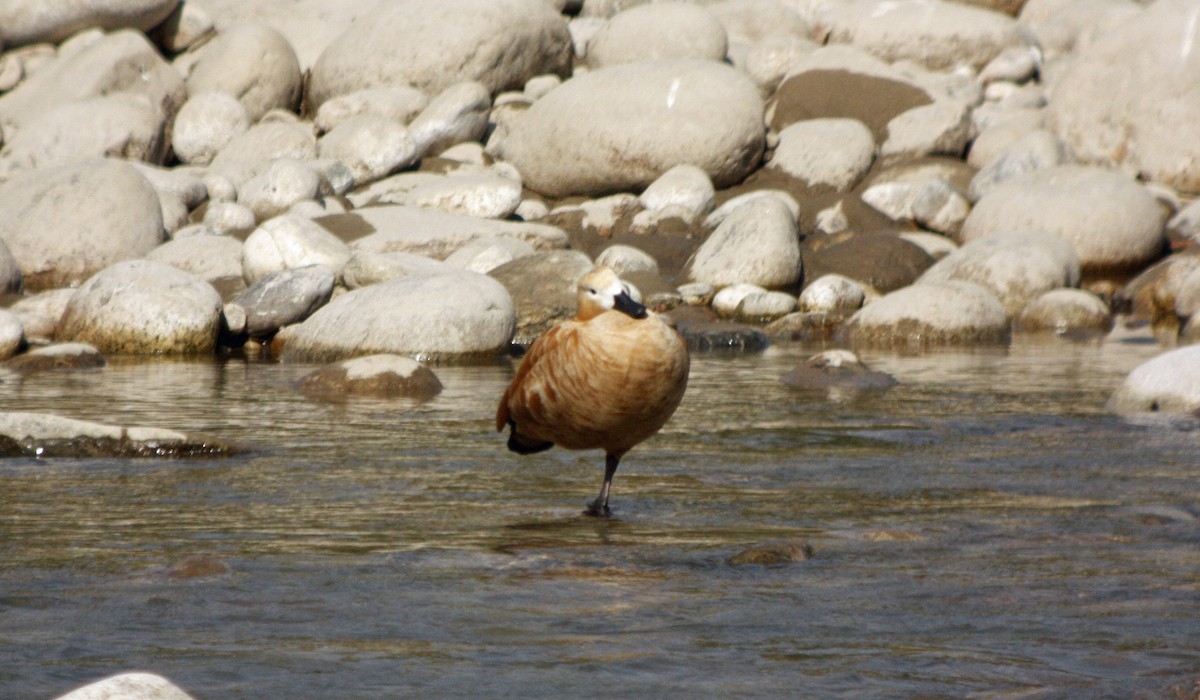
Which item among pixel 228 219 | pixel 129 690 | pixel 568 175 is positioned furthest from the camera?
pixel 568 175

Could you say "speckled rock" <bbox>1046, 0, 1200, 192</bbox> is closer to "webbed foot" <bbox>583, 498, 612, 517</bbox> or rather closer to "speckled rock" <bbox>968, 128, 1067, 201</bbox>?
"speckled rock" <bbox>968, 128, 1067, 201</bbox>

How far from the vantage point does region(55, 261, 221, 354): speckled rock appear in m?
15.3

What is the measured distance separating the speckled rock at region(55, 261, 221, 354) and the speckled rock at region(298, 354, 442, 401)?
4032 mm

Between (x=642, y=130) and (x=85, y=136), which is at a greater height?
(x=642, y=130)

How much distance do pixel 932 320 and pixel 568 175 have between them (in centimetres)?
796

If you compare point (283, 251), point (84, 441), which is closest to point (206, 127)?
point (283, 251)

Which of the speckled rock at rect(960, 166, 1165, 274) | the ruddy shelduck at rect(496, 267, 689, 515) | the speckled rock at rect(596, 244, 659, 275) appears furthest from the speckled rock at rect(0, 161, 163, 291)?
the ruddy shelduck at rect(496, 267, 689, 515)

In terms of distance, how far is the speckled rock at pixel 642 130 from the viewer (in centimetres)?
2205

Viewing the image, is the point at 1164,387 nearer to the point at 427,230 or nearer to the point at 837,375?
the point at 837,375

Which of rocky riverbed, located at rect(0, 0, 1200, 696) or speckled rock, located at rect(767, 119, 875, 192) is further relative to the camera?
speckled rock, located at rect(767, 119, 875, 192)

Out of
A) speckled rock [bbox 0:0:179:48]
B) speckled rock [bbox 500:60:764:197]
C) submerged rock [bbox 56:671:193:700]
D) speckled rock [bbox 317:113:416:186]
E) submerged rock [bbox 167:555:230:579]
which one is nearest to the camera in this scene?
submerged rock [bbox 56:671:193:700]

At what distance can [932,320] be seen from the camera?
1616cm

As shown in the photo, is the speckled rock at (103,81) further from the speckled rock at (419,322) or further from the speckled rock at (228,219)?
the speckled rock at (419,322)

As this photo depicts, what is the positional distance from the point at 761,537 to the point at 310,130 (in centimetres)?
1957
